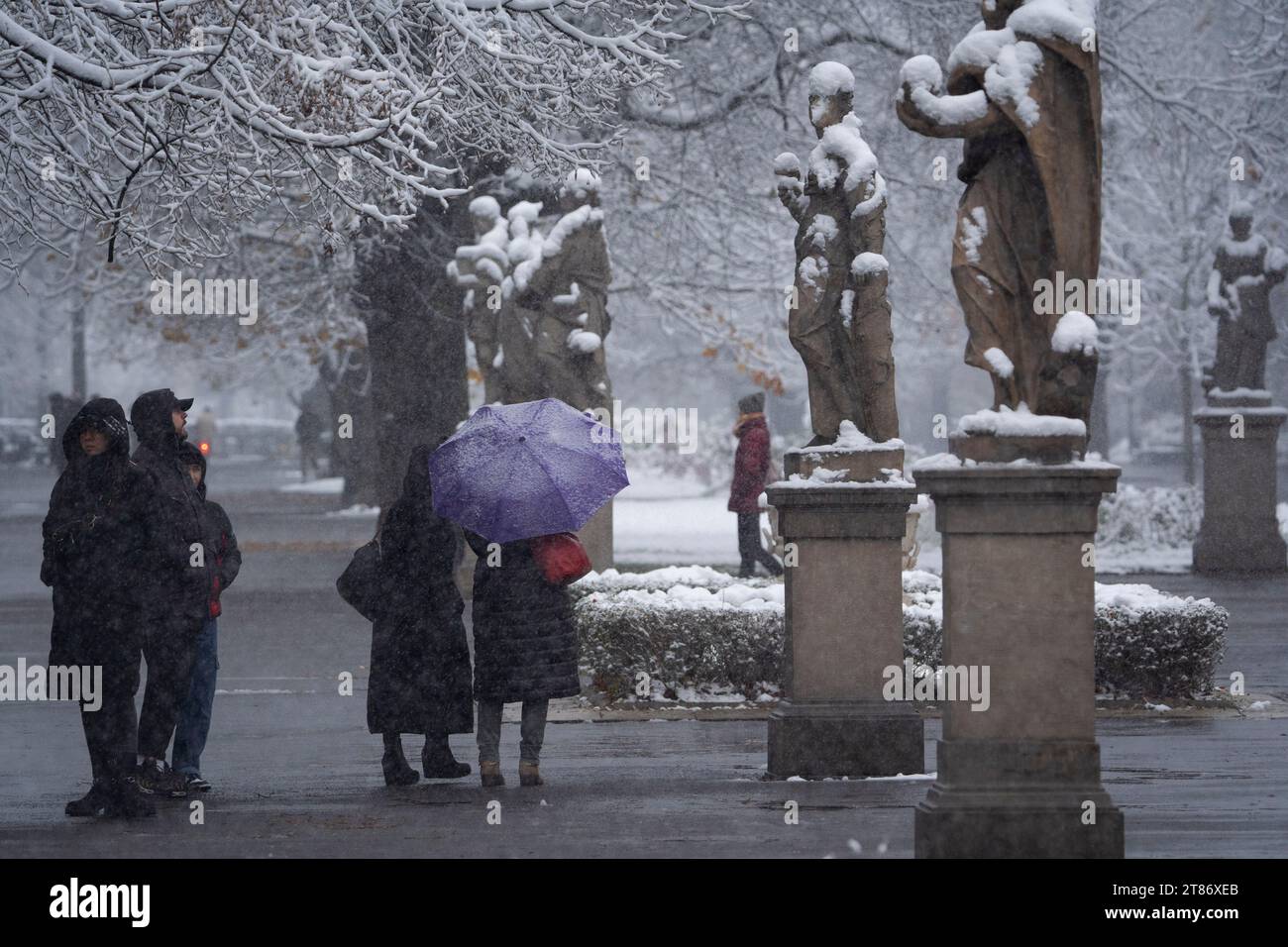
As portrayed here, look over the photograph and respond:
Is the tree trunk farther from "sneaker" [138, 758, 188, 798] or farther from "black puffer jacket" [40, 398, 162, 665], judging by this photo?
"black puffer jacket" [40, 398, 162, 665]

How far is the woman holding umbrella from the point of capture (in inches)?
356

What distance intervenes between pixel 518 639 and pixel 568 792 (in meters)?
0.77

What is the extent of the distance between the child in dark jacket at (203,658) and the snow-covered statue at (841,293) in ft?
Answer: 10.0

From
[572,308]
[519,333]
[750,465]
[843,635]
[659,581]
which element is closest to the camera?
[843,635]

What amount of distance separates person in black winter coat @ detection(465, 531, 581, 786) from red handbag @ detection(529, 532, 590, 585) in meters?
0.04

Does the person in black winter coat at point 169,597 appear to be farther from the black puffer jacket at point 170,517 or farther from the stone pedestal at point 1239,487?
the stone pedestal at point 1239,487

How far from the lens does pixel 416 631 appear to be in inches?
367

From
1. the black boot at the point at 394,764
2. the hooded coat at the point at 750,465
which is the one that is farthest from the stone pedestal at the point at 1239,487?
the black boot at the point at 394,764

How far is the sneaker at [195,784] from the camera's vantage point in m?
9.19

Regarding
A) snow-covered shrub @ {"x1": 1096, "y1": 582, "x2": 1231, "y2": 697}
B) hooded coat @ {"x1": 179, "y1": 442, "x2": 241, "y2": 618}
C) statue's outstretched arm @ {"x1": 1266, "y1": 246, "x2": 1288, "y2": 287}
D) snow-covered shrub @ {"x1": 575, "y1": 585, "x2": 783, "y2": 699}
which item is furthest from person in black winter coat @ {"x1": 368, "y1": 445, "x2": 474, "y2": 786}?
statue's outstretched arm @ {"x1": 1266, "y1": 246, "x2": 1288, "y2": 287}

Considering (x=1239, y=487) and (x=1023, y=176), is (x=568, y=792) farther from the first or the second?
(x=1239, y=487)

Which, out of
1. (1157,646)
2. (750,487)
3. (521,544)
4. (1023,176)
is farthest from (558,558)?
(750,487)

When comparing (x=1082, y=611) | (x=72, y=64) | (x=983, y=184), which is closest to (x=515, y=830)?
(x=1082, y=611)
